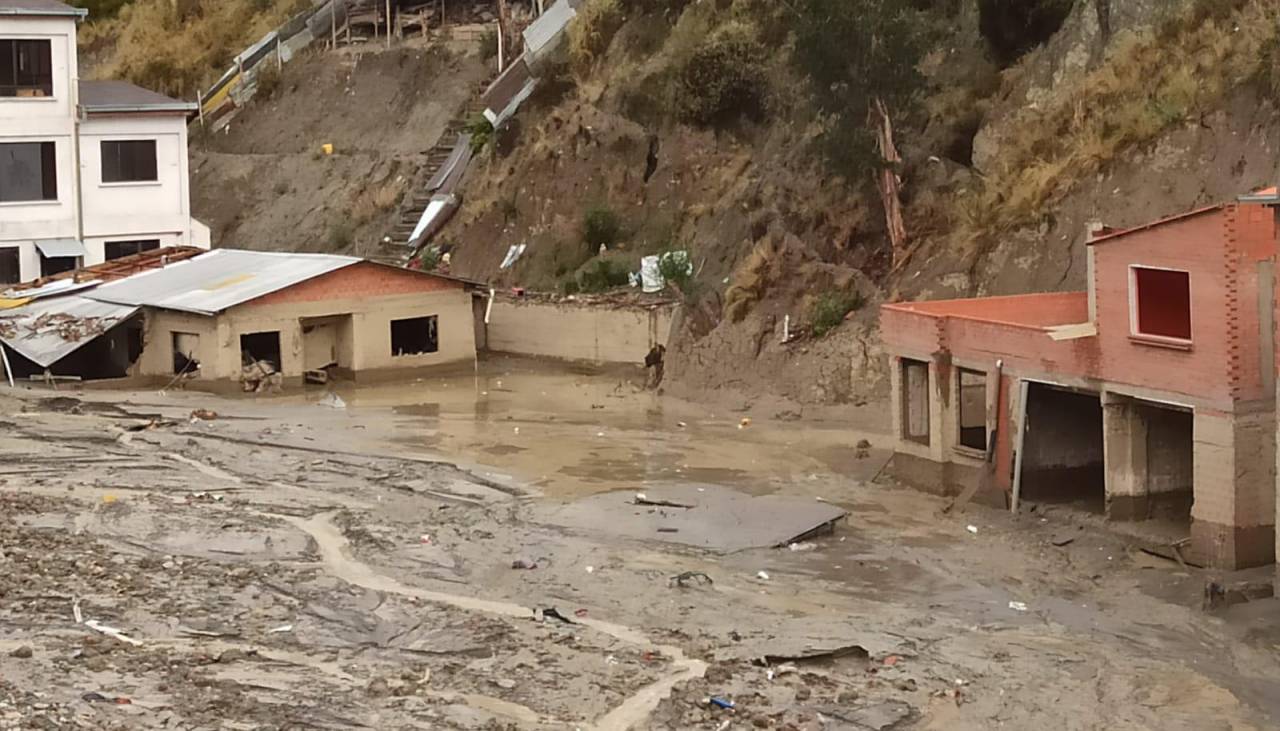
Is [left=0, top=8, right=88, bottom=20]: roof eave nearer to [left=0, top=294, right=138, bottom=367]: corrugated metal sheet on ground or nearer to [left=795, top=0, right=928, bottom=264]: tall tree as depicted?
[left=0, top=294, right=138, bottom=367]: corrugated metal sheet on ground

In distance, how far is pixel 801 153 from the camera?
138 feet

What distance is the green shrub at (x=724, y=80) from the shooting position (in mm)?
45031

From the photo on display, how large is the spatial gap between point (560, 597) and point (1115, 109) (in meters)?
19.5

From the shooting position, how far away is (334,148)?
58125mm

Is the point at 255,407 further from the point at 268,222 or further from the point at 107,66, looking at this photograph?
the point at 107,66

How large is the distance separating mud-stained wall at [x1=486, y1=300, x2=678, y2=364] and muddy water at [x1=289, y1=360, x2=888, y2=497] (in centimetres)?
84

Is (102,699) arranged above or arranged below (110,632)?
below

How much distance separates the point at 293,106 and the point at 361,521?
36840 mm

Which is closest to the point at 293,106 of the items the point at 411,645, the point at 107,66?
the point at 107,66

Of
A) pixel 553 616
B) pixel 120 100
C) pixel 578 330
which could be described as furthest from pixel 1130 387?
pixel 120 100

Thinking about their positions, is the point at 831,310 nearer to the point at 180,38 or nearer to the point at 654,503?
the point at 654,503

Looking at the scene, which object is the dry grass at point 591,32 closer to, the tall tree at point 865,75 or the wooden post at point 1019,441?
the tall tree at point 865,75

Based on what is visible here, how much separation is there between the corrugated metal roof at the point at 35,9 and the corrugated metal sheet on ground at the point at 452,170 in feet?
34.3

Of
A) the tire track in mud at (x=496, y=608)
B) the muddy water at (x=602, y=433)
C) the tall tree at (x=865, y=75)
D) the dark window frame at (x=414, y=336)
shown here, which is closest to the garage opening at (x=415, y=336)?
the dark window frame at (x=414, y=336)
